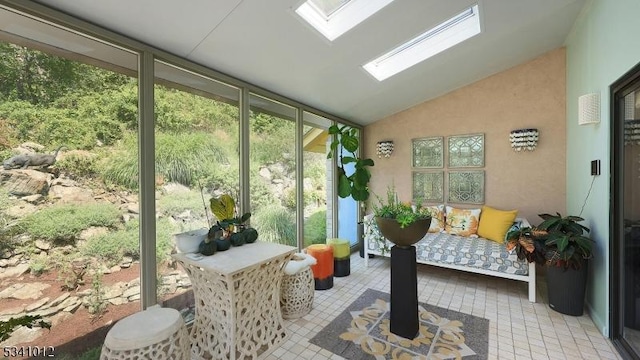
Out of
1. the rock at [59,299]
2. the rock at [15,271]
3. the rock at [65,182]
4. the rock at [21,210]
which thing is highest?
the rock at [65,182]

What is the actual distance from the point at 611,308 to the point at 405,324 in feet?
5.20

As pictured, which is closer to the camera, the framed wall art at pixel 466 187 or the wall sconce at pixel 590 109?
the wall sconce at pixel 590 109

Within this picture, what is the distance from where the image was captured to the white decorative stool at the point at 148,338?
139cm

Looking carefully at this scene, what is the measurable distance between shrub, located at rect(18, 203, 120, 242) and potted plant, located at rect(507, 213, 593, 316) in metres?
3.61

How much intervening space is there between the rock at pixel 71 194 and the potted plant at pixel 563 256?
3.70m

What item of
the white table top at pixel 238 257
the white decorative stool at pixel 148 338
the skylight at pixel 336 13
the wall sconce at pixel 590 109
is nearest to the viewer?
the white decorative stool at pixel 148 338

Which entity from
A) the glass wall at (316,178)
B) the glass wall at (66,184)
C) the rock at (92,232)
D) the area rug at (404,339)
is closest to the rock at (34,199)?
the glass wall at (66,184)

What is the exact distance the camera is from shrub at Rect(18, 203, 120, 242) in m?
1.52

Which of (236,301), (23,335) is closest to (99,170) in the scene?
(23,335)

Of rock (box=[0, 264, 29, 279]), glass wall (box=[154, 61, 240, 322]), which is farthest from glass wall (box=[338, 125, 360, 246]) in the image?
rock (box=[0, 264, 29, 279])

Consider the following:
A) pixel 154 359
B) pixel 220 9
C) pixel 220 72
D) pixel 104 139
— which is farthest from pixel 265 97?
pixel 154 359

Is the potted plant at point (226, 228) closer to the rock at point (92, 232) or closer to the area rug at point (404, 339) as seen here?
the rock at point (92, 232)

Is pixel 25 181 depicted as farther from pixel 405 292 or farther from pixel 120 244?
pixel 405 292

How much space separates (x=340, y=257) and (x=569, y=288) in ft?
7.42
